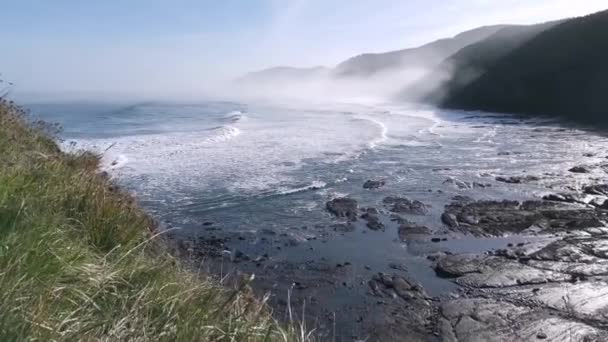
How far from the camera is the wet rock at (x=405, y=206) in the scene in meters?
13.1

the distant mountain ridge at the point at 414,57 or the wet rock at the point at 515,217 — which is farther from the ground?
the distant mountain ridge at the point at 414,57

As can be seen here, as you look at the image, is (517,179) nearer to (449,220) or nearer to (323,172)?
(449,220)

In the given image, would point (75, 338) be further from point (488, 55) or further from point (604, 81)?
point (488, 55)

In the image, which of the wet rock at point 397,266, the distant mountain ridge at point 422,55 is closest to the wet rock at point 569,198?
the wet rock at point 397,266

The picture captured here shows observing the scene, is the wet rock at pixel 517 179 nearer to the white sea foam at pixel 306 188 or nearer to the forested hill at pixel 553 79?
the white sea foam at pixel 306 188

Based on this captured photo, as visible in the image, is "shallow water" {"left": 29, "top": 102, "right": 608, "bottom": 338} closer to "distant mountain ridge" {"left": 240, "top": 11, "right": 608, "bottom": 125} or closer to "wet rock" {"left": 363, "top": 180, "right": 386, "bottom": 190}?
"wet rock" {"left": 363, "top": 180, "right": 386, "bottom": 190}

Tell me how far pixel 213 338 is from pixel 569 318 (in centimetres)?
668

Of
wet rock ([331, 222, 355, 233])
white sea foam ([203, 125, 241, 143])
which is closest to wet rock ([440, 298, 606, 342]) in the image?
wet rock ([331, 222, 355, 233])

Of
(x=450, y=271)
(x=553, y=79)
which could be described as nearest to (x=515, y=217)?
(x=450, y=271)

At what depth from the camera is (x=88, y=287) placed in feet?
9.58

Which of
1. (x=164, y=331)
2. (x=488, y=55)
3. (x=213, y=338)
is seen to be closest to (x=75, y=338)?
(x=164, y=331)

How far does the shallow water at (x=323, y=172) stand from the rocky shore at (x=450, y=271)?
12cm

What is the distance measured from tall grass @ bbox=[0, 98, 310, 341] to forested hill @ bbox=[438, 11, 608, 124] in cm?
3990

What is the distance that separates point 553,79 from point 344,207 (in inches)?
1641
